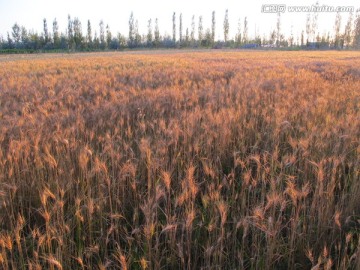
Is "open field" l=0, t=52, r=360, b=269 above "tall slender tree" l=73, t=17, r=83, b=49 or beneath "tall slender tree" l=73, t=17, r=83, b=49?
beneath

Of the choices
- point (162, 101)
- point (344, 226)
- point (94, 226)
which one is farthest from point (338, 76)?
point (94, 226)

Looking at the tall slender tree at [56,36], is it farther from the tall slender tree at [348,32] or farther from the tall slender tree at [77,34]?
the tall slender tree at [348,32]

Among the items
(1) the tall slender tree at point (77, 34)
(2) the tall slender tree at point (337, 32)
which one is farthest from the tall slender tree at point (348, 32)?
(1) the tall slender tree at point (77, 34)

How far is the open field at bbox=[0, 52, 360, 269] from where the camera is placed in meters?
1.64

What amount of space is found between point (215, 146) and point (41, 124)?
2.05m

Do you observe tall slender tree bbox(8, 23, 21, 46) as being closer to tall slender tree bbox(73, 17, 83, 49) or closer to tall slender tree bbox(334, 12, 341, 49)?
tall slender tree bbox(73, 17, 83, 49)

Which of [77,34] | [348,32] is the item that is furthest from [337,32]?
[77,34]

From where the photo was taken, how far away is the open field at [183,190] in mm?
1644

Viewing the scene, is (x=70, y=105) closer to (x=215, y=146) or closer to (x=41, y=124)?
(x=41, y=124)

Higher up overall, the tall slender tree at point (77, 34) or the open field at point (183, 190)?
the tall slender tree at point (77, 34)

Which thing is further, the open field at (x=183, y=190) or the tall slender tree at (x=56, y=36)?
the tall slender tree at (x=56, y=36)

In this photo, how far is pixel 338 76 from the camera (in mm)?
9039

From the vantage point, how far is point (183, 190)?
1924 mm

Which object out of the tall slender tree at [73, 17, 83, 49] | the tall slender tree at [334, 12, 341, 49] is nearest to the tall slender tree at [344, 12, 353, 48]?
the tall slender tree at [334, 12, 341, 49]
